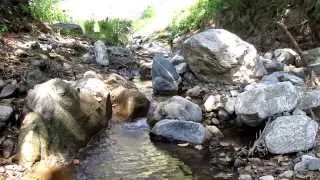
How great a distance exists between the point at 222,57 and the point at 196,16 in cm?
629

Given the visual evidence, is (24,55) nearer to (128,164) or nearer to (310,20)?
(128,164)

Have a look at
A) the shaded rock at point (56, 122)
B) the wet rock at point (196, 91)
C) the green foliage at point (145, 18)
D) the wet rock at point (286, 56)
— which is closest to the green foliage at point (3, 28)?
the shaded rock at point (56, 122)

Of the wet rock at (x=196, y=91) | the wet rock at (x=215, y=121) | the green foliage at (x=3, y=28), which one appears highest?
the green foliage at (x=3, y=28)

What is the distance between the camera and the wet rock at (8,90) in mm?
6062

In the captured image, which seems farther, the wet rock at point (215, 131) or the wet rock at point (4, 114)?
the wet rock at point (215, 131)

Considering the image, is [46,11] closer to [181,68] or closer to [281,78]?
[181,68]

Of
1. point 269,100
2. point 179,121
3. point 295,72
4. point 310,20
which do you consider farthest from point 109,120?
point 310,20

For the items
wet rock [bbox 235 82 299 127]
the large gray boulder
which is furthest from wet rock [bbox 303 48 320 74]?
wet rock [bbox 235 82 299 127]

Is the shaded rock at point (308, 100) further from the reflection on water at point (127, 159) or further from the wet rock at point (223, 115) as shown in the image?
the reflection on water at point (127, 159)

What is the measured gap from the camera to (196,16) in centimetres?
1409

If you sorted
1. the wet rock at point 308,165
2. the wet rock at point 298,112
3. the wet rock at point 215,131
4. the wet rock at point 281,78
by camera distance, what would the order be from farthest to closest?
the wet rock at point 281,78, the wet rock at point 215,131, the wet rock at point 298,112, the wet rock at point 308,165

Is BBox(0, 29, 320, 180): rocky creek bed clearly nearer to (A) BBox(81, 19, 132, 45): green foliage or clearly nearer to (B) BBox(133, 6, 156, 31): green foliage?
(A) BBox(81, 19, 132, 45): green foliage

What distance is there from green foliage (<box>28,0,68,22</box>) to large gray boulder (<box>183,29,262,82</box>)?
390cm

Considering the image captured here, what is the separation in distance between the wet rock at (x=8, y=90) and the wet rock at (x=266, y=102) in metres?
2.91
